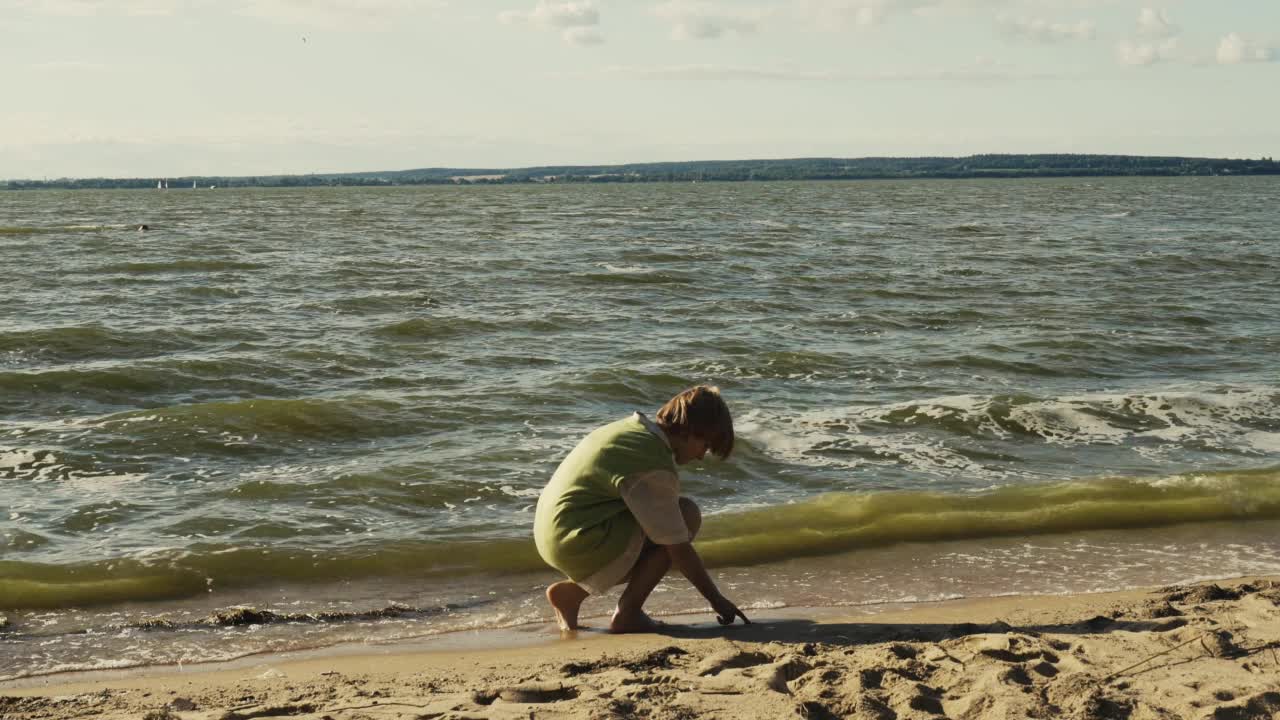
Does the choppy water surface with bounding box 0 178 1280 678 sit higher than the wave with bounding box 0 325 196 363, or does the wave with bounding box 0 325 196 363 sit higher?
the wave with bounding box 0 325 196 363

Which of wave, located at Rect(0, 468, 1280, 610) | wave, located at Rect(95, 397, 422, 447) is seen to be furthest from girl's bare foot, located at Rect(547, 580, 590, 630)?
wave, located at Rect(95, 397, 422, 447)

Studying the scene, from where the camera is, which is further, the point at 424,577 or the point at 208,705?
the point at 424,577

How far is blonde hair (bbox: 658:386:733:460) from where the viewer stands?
5.43 m

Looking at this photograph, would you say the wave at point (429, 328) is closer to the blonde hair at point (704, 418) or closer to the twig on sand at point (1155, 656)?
the blonde hair at point (704, 418)

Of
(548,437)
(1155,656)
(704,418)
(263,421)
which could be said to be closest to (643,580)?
(704,418)

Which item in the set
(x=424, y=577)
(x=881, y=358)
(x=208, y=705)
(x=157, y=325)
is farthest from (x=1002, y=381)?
(x=157, y=325)

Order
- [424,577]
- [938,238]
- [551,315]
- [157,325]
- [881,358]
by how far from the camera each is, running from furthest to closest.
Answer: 1. [938,238]
2. [551,315]
3. [157,325]
4. [881,358]
5. [424,577]

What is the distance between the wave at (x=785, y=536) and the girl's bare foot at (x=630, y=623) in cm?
138

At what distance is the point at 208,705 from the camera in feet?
15.3

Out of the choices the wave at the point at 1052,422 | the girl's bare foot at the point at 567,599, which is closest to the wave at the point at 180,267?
the wave at the point at 1052,422

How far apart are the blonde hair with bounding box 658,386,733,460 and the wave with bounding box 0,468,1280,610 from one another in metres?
1.92

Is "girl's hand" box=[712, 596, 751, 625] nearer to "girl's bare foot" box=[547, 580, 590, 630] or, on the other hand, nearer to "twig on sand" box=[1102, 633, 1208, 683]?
"girl's bare foot" box=[547, 580, 590, 630]

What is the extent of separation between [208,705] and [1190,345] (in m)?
14.1

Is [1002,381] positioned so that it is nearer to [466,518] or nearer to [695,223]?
[466,518]
